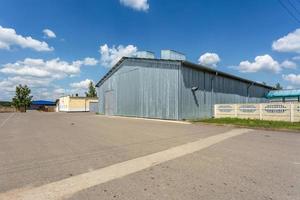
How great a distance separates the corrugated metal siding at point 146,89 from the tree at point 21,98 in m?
49.7

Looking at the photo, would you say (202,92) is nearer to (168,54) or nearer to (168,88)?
(168,88)

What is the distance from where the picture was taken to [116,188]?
3707 mm

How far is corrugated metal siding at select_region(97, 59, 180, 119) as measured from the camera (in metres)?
18.1

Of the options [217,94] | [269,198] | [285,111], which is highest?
[217,94]

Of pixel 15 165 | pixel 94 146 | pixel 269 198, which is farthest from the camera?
pixel 94 146

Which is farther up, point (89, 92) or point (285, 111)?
point (89, 92)

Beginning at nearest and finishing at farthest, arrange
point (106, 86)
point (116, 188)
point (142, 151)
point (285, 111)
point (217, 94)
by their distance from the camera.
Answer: point (116, 188), point (142, 151), point (285, 111), point (217, 94), point (106, 86)

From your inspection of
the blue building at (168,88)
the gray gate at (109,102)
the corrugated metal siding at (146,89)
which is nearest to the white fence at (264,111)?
the blue building at (168,88)

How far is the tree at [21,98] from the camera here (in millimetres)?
64312

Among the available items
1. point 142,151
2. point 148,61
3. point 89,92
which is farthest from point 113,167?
point 89,92

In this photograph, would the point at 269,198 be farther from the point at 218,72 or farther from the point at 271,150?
the point at 218,72

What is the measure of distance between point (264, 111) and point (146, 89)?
393 inches

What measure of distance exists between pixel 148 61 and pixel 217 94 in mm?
7497

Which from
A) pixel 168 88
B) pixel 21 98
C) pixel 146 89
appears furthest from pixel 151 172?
pixel 21 98
